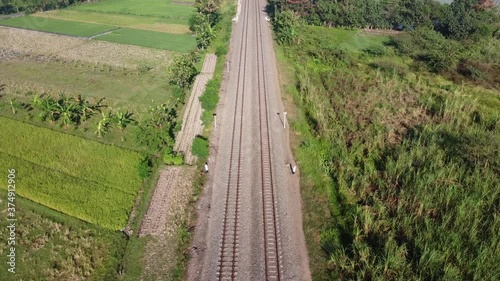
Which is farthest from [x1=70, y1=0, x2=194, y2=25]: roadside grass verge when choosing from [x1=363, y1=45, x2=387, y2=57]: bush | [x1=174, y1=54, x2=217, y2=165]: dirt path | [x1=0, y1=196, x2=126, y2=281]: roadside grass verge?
[x1=0, y1=196, x2=126, y2=281]: roadside grass verge

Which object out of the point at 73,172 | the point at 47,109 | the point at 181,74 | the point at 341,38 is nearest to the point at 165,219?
the point at 73,172

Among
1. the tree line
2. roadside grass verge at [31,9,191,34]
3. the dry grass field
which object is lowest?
the dry grass field

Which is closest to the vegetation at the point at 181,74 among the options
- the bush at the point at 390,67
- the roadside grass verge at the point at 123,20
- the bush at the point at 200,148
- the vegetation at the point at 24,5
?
the bush at the point at 200,148

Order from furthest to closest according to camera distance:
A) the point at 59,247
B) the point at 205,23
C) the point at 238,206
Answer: the point at 205,23 → the point at 238,206 → the point at 59,247

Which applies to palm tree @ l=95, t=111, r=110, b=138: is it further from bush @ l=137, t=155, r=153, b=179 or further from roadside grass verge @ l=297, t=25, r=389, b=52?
roadside grass verge @ l=297, t=25, r=389, b=52

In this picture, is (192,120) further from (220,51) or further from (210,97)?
(220,51)

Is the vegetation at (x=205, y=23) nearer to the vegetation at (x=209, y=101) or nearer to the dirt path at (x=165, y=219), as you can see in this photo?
the vegetation at (x=209, y=101)

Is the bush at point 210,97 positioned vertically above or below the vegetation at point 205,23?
below
